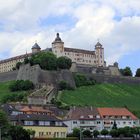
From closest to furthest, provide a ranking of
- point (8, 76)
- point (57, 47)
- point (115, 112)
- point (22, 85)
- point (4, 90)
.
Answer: point (115, 112), point (22, 85), point (4, 90), point (8, 76), point (57, 47)

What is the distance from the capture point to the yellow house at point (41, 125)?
3378 inches

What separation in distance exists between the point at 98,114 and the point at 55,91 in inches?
1160

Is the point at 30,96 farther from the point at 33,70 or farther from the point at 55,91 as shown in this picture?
the point at 33,70

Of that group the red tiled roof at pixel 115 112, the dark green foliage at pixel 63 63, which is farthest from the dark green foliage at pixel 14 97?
the dark green foliage at pixel 63 63

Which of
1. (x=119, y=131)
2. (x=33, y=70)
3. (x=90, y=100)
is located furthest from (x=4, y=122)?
(x=33, y=70)

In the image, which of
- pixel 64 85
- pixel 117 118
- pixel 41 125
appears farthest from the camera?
pixel 64 85

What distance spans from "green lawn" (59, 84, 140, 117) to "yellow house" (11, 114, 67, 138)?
41.9 meters

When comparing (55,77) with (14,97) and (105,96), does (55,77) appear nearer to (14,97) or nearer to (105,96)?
(105,96)

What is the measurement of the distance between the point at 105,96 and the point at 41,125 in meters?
62.1

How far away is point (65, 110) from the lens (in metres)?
119

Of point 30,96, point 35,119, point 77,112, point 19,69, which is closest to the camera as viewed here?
point 35,119

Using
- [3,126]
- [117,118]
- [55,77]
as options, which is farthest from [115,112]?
[3,126]

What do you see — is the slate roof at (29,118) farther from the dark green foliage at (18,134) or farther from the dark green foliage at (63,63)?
the dark green foliage at (63,63)

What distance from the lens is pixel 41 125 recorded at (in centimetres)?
8662
